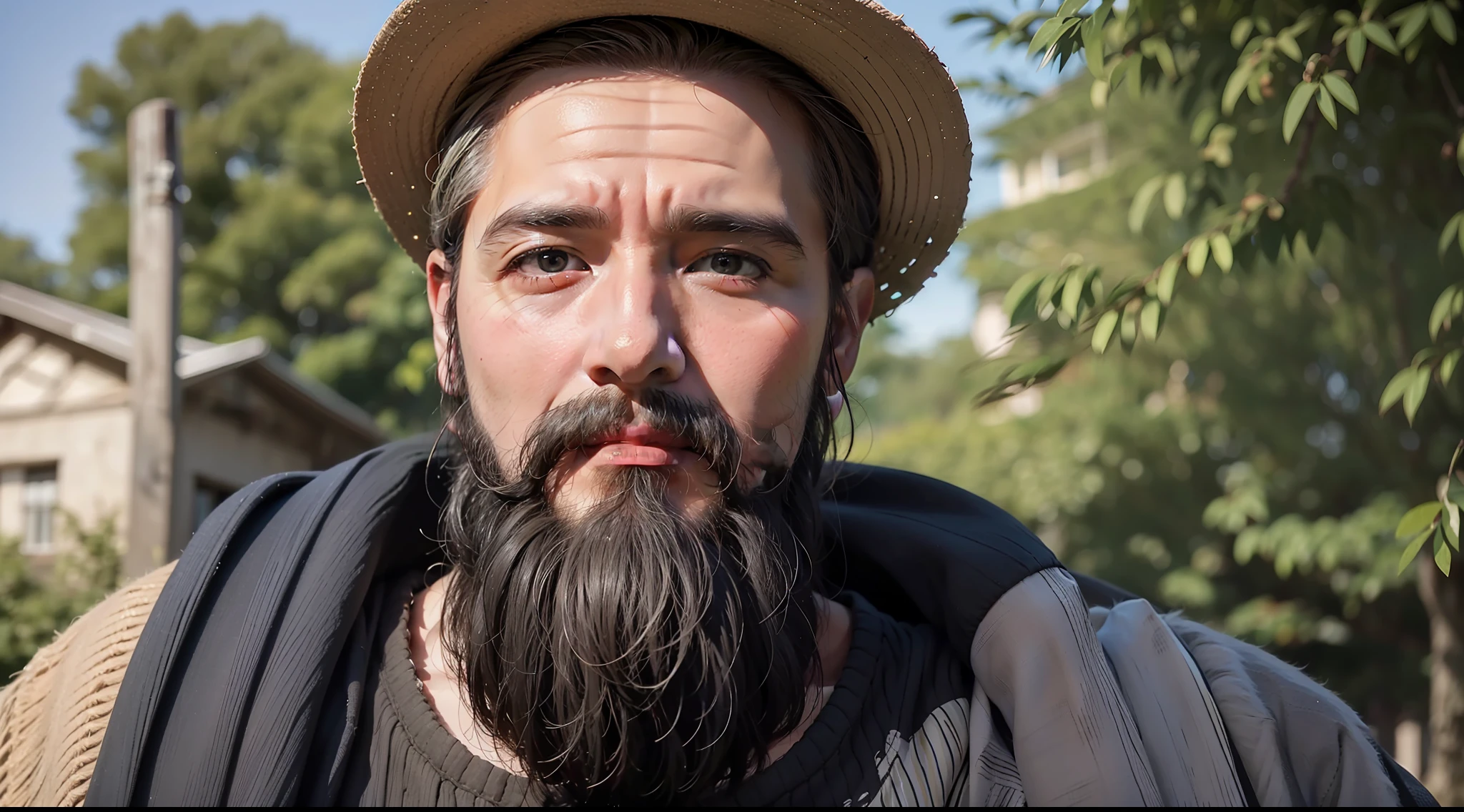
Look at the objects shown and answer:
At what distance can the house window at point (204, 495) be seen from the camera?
10523 millimetres

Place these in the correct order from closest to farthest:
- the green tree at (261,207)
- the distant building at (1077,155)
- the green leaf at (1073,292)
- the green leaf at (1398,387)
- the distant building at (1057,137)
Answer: the green leaf at (1398,387), the green leaf at (1073,292), the distant building at (1057,137), the distant building at (1077,155), the green tree at (261,207)

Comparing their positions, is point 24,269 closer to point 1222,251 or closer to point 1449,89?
point 1222,251

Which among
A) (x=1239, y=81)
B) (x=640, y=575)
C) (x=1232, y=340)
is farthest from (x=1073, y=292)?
(x=1232, y=340)

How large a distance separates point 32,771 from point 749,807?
40.1 inches

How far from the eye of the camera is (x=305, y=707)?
1536 mm

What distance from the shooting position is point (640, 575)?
1.58 meters

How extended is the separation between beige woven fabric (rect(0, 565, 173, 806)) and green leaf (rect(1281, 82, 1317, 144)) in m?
1.92

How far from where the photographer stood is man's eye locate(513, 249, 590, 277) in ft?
5.75

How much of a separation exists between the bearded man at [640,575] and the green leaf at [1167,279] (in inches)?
18.7

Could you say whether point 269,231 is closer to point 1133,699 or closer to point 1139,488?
point 1139,488

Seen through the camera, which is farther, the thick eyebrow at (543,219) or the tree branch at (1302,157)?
the tree branch at (1302,157)

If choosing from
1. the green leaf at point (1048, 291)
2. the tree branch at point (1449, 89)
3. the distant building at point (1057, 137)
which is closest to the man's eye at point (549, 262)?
the green leaf at point (1048, 291)

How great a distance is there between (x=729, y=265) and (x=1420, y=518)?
1113mm

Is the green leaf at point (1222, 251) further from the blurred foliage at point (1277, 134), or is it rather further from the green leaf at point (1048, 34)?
the green leaf at point (1048, 34)
